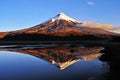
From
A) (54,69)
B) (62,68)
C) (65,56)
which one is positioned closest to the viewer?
(54,69)

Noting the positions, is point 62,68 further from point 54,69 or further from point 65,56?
point 65,56

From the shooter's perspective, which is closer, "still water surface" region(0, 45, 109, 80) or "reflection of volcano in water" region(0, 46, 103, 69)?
"still water surface" region(0, 45, 109, 80)

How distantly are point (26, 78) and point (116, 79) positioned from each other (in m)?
5.58

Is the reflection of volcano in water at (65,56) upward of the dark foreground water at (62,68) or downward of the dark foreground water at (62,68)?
downward

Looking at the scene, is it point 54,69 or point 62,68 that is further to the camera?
point 62,68

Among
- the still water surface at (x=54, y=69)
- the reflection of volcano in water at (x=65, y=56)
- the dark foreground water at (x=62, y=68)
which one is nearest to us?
the dark foreground water at (x=62, y=68)

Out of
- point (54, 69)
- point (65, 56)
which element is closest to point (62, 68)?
point (54, 69)

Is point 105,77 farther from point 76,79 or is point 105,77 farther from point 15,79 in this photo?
point 15,79

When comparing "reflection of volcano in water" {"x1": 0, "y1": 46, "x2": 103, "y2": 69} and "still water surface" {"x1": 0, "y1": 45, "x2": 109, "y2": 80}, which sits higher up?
"still water surface" {"x1": 0, "y1": 45, "x2": 109, "y2": 80}

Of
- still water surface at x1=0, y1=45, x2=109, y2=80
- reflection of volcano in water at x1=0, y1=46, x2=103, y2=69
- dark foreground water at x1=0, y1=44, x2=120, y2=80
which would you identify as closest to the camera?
dark foreground water at x1=0, y1=44, x2=120, y2=80

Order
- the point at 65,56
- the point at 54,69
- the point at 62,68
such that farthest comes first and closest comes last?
the point at 65,56 → the point at 62,68 → the point at 54,69

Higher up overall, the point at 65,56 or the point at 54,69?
the point at 54,69

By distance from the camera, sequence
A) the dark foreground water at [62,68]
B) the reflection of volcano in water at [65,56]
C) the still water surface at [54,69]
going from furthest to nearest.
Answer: the reflection of volcano in water at [65,56] < the still water surface at [54,69] < the dark foreground water at [62,68]

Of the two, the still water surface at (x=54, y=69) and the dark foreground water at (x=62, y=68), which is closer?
the dark foreground water at (x=62, y=68)
